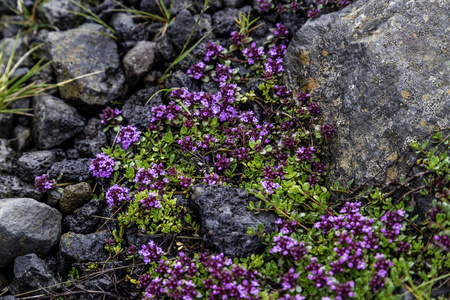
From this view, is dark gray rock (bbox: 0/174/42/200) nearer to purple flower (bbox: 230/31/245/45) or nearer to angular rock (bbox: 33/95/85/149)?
angular rock (bbox: 33/95/85/149)

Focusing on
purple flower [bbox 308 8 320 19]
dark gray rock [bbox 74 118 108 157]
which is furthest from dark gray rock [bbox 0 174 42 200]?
purple flower [bbox 308 8 320 19]

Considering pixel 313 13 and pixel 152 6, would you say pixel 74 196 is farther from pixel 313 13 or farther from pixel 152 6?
pixel 313 13

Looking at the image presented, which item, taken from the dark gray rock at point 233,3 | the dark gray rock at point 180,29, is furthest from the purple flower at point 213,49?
the dark gray rock at point 233,3

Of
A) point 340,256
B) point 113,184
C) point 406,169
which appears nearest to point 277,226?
point 340,256

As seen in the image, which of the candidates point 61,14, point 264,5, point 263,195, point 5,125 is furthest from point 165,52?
point 263,195

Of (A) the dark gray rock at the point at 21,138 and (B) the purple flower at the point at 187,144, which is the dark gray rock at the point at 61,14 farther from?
(B) the purple flower at the point at 187,144

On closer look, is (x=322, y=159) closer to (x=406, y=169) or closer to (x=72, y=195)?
(x=406, y=169)

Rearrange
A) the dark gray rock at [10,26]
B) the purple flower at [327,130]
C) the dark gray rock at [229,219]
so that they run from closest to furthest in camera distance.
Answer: the dark gray rock at [229,219] → the purple flower at [327,130] → the dark gray rock at [10,26]
